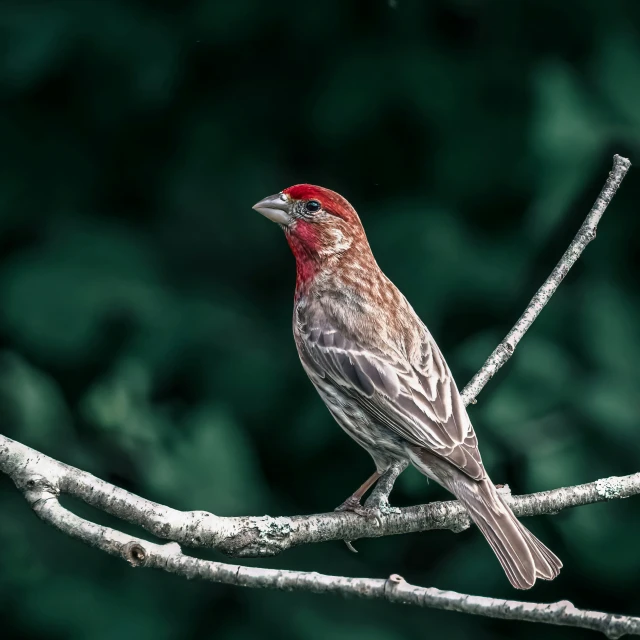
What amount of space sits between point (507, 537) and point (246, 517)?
2.39 ft

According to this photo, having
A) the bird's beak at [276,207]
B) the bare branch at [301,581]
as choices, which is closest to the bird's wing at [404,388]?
the bird's beak at [276,207]

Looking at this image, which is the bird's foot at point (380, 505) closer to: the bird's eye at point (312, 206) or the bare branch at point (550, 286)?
the bare branch at point (550, 286)

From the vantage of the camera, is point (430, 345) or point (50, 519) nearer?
point (50, 519)

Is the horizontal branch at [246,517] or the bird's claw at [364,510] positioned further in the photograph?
the bird's claw at [364,510]

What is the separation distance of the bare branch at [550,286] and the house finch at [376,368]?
3.6 inches

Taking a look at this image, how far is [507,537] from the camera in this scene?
2.42 m

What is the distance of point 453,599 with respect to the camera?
1.55 metres

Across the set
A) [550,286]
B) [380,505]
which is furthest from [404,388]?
[550,286]

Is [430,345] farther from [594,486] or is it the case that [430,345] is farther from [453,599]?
[453,599]

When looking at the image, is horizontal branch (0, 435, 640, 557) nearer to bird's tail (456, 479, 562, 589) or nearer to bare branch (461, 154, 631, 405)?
bird's tail (456, 479, 562, 589)

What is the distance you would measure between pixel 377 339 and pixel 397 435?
33 cm

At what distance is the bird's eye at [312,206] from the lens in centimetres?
301

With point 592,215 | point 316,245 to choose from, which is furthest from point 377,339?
point 592,215

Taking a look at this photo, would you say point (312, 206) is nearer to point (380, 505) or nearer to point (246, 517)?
point (380, 505)
